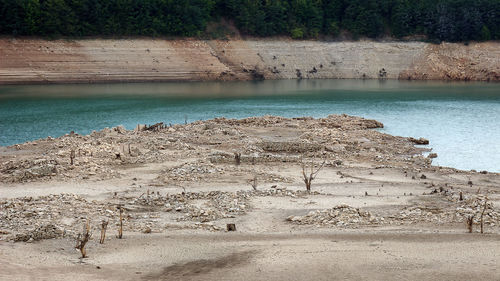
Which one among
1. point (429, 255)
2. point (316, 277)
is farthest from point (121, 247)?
point (429, 255)

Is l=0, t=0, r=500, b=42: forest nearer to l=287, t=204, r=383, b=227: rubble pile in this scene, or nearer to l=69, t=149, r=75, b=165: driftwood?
l=69, t=149, r=75, b=165: driftwood

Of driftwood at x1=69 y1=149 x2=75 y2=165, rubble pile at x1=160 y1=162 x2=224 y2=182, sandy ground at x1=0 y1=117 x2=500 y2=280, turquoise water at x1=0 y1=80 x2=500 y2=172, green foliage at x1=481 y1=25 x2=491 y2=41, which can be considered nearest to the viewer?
sandy ground at x1=0 y1=117 x2=500 y2=280

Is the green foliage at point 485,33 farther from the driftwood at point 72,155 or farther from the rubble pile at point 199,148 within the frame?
the driftwood at point 72,155

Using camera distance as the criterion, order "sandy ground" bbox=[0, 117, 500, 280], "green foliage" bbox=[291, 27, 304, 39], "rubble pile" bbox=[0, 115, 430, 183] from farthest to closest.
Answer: "green foliage" bbox=[291, 27, 304, 39] → "rubble pile" bbox=[0, 115, 430, 183] → "sandy ground" bbox=[0, 117, 500, 280]

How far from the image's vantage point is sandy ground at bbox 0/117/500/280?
10.5 m

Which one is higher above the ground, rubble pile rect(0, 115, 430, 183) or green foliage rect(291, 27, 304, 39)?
green foliage rect(291, 27, 304, 39)

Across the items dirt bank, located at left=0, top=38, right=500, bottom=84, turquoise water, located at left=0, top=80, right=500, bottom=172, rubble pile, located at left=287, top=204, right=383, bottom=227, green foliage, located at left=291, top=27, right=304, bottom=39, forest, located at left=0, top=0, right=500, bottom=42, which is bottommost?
turquoise water, located at left=0, top=80, right=500, bottom=172

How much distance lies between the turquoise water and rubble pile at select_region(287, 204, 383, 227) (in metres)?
11.3

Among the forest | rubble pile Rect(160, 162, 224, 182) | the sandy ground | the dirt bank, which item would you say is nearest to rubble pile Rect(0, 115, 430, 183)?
rubble pile Rect(160, 162, 224, 182)

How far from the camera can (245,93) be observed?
53.0 metres

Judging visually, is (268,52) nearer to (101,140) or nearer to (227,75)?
(227,75)

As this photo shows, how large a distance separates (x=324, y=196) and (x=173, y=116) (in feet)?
75.8

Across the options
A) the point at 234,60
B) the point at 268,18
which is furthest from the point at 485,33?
the point at 234,60

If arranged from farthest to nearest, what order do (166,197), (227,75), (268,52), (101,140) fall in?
(268,52)
(227,75)
(101,140)
(166,197)
